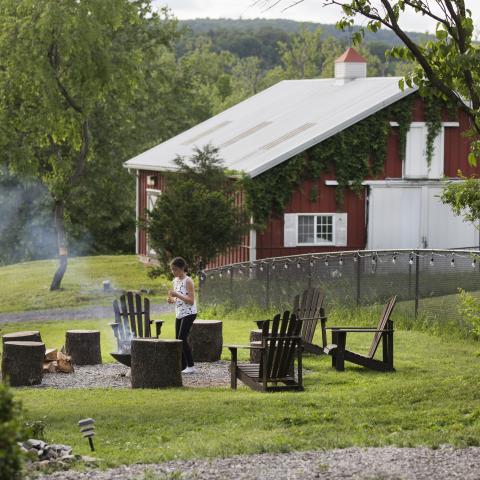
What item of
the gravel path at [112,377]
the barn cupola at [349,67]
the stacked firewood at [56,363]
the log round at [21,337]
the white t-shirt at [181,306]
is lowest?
the gravel path at [112,377]

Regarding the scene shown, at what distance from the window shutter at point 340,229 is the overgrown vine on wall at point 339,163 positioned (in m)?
0.46

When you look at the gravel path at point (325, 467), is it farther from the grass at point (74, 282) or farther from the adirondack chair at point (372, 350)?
the grass at point (74, 282)

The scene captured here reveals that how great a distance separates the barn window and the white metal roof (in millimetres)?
2173

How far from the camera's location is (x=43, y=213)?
53.8 m

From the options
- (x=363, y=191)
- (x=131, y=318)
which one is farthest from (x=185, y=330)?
(x=363, y=191)

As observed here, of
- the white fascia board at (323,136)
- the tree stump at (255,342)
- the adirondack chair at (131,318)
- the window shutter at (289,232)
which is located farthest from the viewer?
the window shutter at (289,232)

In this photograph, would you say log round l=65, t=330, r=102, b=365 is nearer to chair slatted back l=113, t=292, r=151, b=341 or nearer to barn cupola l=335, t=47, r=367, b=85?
chair slatted back l=113, t=292, r=151, b=341

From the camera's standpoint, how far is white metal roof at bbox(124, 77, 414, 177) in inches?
1273

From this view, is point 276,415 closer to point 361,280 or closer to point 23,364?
point 23,364

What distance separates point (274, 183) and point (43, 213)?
79.1 ft

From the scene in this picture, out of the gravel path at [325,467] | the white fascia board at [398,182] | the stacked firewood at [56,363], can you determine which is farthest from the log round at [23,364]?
the white fascia board at [398,182]

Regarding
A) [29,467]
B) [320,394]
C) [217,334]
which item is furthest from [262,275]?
[29,467]

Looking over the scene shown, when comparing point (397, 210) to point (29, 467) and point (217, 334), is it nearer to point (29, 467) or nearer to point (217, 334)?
point (217, 334)

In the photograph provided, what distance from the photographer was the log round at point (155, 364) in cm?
1478
